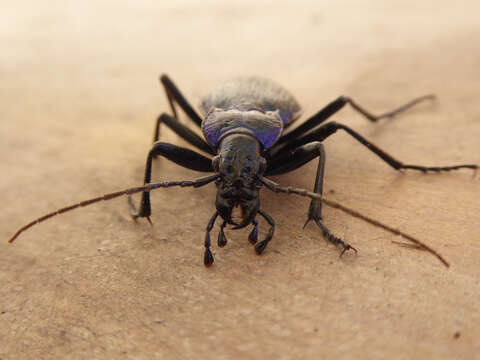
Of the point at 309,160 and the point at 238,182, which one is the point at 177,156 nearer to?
the point at 238,182

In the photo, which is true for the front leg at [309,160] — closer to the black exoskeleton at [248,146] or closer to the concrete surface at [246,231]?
the black exoskeleton at [248,146]

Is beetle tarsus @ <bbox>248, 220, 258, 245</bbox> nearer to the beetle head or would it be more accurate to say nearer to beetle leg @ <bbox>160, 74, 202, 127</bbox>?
the beetle head

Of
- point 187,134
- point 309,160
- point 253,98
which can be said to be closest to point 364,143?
point 309,160

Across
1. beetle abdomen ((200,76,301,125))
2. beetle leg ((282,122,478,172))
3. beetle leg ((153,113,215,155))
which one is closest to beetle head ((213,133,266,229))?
beetle leg ((282,122,478,172))

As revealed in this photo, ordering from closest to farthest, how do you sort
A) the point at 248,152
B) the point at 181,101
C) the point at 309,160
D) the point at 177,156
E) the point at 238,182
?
1. the point at 238,182
2. the point at 248,152
3. the point at 309,160
4. the point at 177,156
5. the point at 181,101

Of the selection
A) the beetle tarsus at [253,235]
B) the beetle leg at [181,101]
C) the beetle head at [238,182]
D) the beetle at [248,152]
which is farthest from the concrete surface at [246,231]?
the beetle leg at [181,101]

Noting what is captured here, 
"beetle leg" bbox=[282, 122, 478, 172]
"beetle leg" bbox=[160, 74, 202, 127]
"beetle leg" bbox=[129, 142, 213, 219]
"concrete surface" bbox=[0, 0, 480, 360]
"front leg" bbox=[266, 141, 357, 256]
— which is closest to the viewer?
"concrete surface" bbox=[0, 0, 480, 360]
